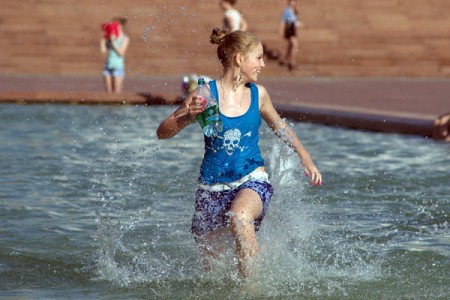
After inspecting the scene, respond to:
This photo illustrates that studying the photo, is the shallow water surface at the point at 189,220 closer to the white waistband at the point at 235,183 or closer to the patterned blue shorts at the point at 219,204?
the patterned blue shorts at the point at 219,204

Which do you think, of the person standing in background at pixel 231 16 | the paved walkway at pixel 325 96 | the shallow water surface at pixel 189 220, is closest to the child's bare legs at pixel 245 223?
the shallow water surface at pixel 189 220

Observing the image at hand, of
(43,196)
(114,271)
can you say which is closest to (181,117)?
(114,271)

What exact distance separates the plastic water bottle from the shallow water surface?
0.80 m

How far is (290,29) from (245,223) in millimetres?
17964

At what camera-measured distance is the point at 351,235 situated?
25.1ft

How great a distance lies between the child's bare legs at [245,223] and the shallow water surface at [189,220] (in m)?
0.24

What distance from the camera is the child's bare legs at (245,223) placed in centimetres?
563

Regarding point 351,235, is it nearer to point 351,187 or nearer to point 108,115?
point 351,187

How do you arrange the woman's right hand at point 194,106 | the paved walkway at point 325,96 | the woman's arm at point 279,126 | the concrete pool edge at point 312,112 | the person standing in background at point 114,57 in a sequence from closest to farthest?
the woman's right hand at point 194,106, the woman's arm at point 279,126, the concrete pool edge at point 312,112, the paved walkway at point 325,96, the person standing in background at point 114,57

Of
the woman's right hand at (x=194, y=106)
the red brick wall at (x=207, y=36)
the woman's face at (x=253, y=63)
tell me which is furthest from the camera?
the red brick wall at (x=207, y=36)

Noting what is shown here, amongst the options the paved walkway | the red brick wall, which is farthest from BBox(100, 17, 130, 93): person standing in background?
the red brick wall

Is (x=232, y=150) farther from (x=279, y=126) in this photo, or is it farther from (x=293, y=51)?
(x=293, y=51)

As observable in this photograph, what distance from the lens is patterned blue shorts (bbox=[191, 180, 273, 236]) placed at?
19.2 feet

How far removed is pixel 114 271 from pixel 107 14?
19.3 m
